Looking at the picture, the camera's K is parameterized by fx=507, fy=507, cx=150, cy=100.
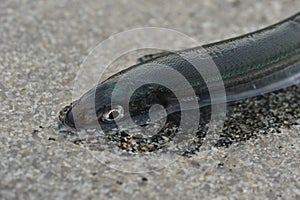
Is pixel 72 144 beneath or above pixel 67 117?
beneath

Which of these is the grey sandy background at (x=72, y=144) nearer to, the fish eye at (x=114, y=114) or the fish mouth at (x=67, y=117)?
the fish mouth at (x=67, y=117)

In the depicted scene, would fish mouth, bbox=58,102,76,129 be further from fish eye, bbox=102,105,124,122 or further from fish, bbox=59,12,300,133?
fish eye, bbox=102,105,124,122

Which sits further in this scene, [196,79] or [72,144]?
[196,79]

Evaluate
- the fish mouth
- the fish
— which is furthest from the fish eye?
the fish mouth

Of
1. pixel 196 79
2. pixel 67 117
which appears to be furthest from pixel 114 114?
pixel 196 79

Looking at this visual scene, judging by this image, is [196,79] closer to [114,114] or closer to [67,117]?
[114,114]

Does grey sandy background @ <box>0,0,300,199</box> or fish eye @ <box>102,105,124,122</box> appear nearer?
grey sandy background @ <box>0,0,300,199</box>

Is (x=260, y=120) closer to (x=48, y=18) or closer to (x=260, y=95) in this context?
(x=260, y=95)
